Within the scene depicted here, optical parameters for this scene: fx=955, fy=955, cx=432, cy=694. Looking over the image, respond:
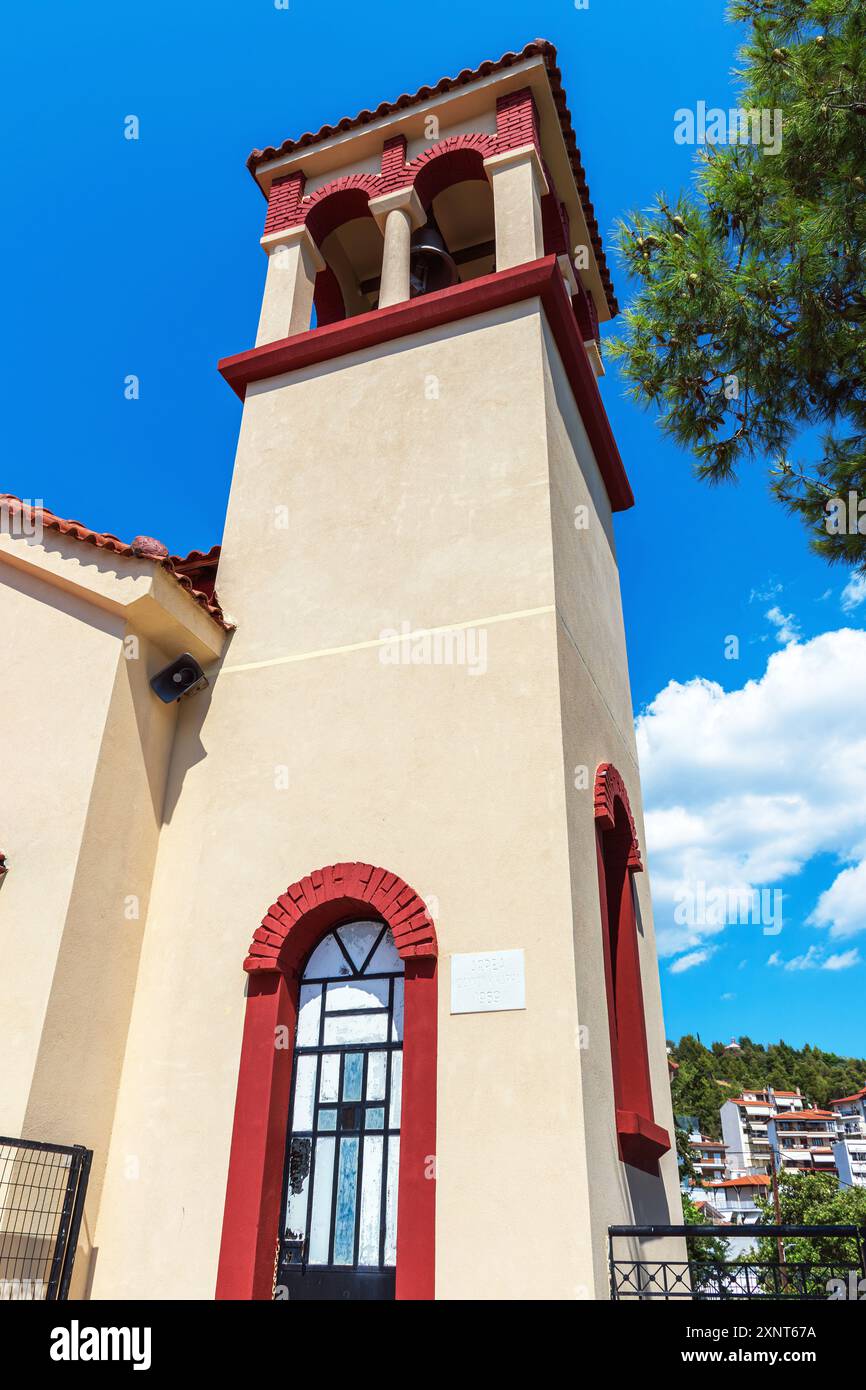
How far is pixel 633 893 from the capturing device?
27.2 feet

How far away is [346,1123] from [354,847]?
178cm

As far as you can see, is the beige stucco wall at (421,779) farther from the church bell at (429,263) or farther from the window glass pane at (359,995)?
the church bell at (429,263)

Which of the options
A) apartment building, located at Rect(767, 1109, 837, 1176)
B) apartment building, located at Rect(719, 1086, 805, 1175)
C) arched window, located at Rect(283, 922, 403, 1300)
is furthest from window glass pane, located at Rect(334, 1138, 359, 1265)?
apartment building, located at Rect(767, 1109, 837, 1176)

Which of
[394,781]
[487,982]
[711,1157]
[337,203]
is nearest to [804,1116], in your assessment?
[711,1157]

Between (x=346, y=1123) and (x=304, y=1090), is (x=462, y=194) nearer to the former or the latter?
(x=304, y=1090)

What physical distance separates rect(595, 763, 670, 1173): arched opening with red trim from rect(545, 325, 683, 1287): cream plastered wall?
0.15m

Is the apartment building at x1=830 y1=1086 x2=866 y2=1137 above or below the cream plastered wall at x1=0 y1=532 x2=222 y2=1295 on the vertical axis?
above

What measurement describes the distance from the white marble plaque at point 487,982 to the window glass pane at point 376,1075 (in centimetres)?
74

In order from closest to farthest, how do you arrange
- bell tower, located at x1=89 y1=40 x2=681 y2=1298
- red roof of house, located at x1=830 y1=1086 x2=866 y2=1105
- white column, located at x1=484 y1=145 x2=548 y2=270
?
bell tower, located at x1=89 y1=40 x2=681 y2=1298, white column, located at x1=484 y1=145 x2=548 y2=270, red roof of house, located at x1=830 y1=1086 x2=866 y2=1105

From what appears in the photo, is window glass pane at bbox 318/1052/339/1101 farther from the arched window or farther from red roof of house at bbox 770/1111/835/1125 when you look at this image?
red roof of house at bbox 770/1111/835/1125

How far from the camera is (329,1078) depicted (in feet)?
20.8

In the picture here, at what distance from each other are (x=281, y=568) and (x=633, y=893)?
13.7 ft

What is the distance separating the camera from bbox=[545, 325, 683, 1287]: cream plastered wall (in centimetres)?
569

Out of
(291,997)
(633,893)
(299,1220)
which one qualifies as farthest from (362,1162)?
(633,893)
